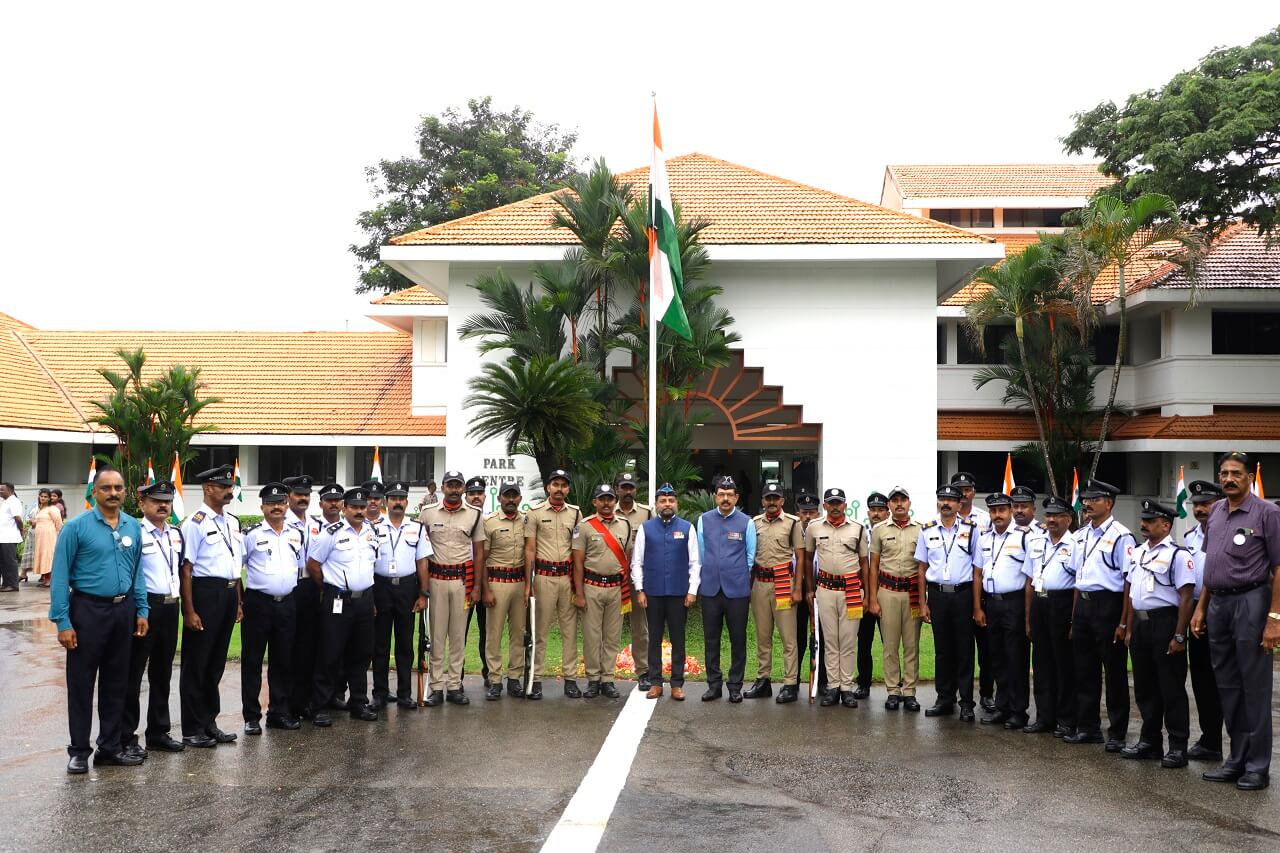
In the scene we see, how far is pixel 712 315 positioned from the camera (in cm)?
1516

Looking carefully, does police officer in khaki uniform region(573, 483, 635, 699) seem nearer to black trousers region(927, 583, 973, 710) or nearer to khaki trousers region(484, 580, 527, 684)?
khaki trousers region(484, 580, 527, 684)

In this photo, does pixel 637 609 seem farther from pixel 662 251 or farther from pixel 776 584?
pixel 662 251

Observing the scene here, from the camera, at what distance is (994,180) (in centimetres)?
3962

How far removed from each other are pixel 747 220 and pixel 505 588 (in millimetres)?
9072

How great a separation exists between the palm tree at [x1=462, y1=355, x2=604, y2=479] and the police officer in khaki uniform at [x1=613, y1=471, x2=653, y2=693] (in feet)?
10.5

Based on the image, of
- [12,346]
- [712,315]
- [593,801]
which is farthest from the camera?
[12,346]

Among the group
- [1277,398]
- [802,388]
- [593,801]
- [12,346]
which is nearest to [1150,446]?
[1277,398]

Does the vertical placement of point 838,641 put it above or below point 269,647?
below

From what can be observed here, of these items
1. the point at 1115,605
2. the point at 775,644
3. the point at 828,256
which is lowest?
the point at 775,644

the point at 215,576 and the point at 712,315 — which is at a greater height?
the point at 712,315

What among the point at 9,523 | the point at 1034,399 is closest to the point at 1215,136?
the point at 1034,399

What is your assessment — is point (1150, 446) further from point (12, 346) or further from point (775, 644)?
point (12, 346)

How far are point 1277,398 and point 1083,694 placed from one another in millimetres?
16477

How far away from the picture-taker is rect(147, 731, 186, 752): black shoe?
7.49 metres
